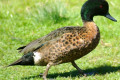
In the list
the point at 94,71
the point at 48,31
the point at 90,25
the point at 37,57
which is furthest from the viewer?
the point at 48,31

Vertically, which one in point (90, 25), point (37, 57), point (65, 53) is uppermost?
point (90, 25)

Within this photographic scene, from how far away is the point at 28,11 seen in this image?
29.0 feet

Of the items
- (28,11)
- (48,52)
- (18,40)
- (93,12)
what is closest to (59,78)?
(48,52)

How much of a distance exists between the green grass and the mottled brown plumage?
385 millimetres

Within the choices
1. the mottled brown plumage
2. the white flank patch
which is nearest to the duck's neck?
the mottled brown plumage

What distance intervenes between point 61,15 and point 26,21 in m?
1.12

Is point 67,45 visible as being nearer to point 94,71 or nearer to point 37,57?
point 37,57

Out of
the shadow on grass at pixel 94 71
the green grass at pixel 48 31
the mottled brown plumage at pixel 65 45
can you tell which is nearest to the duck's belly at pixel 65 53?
the mottled brown plumage at pixel 65 45

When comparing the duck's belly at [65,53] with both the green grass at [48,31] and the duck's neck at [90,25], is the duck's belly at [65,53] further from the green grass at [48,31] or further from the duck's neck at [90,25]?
the green grass at [48,31]

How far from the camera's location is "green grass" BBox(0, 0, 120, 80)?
5.32m

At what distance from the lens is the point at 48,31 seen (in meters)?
7.86

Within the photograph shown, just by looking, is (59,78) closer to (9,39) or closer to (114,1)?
(9,39)

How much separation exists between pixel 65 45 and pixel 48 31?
338 cm

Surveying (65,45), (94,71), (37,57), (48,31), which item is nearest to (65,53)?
(65,45)
